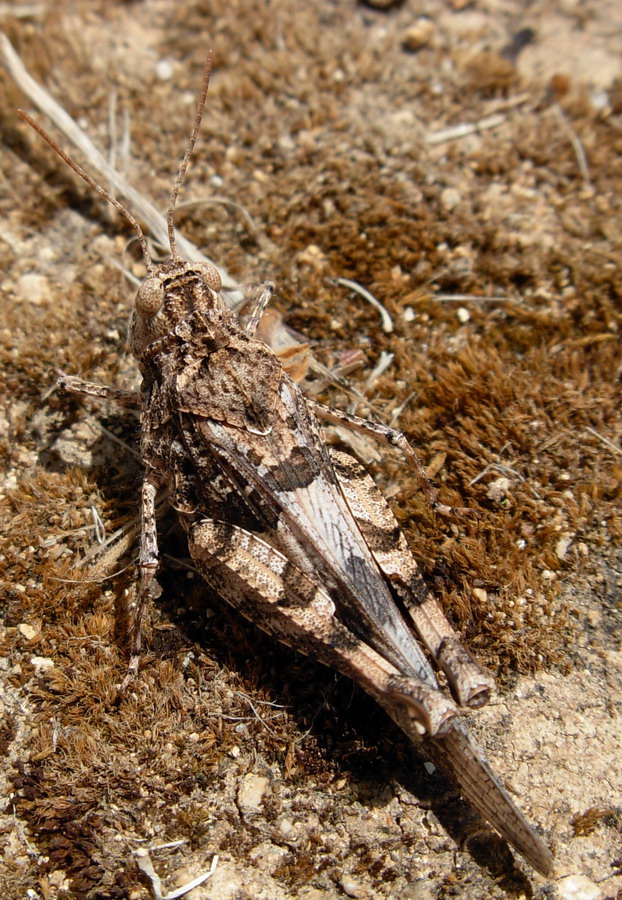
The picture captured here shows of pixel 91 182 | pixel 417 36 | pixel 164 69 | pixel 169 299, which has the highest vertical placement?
pixel 417 36

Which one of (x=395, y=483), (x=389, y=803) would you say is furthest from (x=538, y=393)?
(x=389, y=803)

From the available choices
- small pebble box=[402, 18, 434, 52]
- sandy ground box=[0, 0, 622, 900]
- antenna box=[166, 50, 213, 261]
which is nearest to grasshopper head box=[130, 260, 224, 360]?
antenna box=[166, 50, 213, 261]

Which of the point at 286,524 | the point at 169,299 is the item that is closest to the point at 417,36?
the point at 169,299

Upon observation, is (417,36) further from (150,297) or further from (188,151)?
(150,297)

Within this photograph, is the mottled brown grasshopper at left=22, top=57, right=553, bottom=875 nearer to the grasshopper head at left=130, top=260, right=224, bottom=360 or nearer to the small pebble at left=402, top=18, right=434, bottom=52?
the grasshopper head at left=130, top=260, right=224, bottom=360

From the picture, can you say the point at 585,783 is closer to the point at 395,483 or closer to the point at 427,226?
the point at 395,483

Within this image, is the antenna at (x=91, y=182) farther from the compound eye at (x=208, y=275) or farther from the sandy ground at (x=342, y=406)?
the sandy ground at (x=342, y=406)

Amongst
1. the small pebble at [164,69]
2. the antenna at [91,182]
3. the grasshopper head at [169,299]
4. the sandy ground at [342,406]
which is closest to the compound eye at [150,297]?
the grasshopper head at [169,299]
